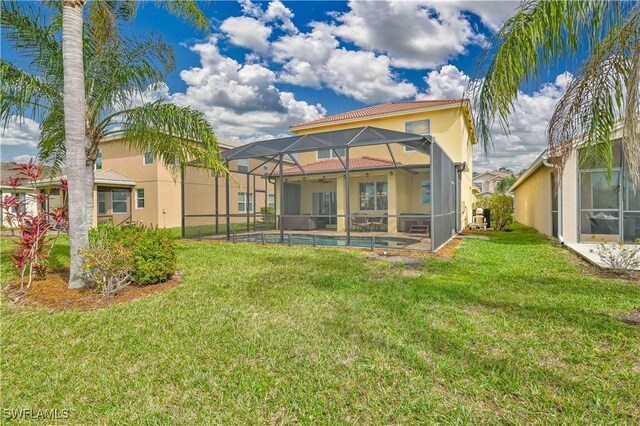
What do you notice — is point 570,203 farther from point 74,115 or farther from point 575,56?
point 74,115

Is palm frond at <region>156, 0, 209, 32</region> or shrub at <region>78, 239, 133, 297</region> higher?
palm frond at <region>156, 0, 209, 32</region>

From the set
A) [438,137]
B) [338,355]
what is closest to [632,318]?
[338,355]

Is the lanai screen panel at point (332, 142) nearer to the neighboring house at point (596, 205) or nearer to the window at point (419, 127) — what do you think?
the neighboring house at point (596, 205)

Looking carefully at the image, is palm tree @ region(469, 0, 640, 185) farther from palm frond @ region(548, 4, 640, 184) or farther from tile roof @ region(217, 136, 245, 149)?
tile roof @ region(217, 136, 245, 149)

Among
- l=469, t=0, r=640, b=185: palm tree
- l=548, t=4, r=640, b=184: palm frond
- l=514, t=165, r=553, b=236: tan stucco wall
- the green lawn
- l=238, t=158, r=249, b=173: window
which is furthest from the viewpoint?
l=238, t=158, r=249, b=173: window

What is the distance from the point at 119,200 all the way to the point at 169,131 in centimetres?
1660

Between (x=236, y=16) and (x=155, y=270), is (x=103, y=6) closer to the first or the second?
(x=236, y=16)

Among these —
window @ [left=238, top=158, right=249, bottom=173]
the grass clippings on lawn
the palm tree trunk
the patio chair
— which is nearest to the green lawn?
the grass clippings on lawn

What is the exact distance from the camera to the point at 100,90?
7777 millimetres

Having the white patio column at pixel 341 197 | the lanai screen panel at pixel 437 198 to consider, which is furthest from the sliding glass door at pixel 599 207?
the white patio column at pixel 341 197

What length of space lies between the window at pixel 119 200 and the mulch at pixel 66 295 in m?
16.3

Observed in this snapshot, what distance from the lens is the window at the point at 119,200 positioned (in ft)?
70.4

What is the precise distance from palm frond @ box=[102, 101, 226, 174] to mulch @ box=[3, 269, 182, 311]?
3.35 metres

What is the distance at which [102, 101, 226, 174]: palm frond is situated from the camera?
309 inches
